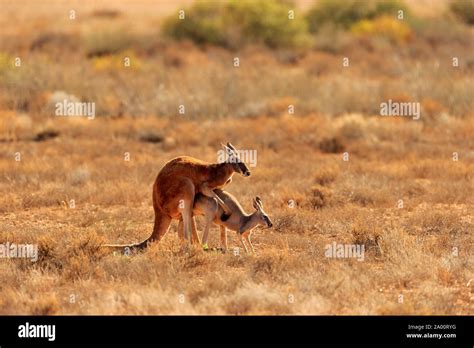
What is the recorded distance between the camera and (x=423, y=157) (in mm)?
18766

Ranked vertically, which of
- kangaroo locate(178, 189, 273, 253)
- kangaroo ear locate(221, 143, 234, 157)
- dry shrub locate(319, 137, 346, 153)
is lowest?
kangaroo locate(178, 189, 273, 253)

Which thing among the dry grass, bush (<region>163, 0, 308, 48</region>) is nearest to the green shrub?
bush (<region>163, 0, 308, 48</region>)

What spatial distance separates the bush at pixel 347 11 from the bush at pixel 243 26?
3625mm

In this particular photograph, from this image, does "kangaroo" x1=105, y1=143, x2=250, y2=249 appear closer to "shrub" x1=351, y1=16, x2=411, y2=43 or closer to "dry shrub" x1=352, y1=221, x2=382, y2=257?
"dry shrub" x1=352, y1=221, x2=382, y2=257

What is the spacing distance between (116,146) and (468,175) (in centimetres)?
820

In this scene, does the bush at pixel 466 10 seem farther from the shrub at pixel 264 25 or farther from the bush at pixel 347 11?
the shrub at pixel 264 25

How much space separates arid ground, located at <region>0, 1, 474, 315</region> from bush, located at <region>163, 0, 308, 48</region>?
3.30 feet

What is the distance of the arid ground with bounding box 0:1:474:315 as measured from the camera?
9438 millimetres

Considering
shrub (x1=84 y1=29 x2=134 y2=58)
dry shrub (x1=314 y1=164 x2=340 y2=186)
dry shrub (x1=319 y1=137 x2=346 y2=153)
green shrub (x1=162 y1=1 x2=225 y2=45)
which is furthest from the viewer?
green shrub (x1=162 y1=1 x2=225 y2=45)

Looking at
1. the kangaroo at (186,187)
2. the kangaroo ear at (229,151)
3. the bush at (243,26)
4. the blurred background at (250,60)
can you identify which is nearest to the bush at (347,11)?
the blurred background at (250,60)

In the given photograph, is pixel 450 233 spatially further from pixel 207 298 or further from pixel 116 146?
pixel 116 146

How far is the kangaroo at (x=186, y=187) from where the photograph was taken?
10.7 meters

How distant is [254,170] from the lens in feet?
57.4
